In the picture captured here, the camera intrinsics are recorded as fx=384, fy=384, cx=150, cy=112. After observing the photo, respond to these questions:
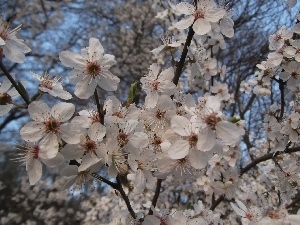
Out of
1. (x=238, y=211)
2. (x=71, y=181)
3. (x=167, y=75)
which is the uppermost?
(x=167, y=75)

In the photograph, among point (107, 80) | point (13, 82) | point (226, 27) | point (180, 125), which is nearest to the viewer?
point (13, 82)

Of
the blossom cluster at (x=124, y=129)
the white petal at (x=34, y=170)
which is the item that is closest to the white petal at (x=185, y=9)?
the blossom cluster at (x=124, y=129)

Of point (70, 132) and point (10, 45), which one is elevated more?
point (10, 45)

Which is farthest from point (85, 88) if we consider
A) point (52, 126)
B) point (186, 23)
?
point (186, 23)

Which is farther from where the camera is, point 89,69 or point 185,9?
point 185,9

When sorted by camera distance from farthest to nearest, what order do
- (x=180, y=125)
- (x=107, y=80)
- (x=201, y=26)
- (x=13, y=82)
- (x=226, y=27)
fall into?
1. (x=226, y=27)
2. (x=201, y=26)
3. (x=107, y=80)
4. (x=180, y=125)
5. (x=13, y=82)

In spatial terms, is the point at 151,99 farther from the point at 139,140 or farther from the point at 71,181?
the point at 71,181

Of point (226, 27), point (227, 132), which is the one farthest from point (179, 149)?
point (226, 27)

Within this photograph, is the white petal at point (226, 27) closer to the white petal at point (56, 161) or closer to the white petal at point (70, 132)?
the white petal at point (70, 132)
